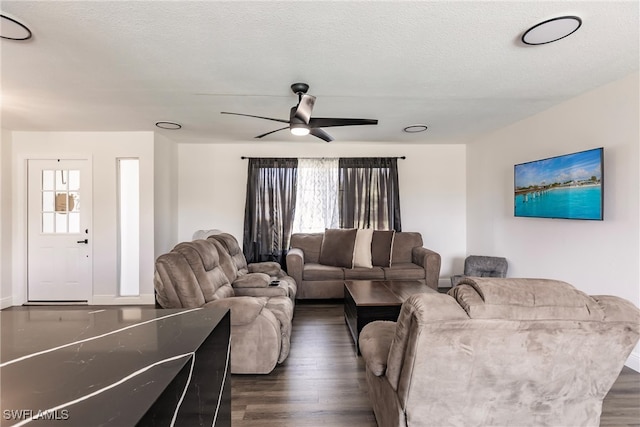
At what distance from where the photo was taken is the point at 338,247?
4.77 metres

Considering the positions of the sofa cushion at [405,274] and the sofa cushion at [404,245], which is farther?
the sofa cushion at [404,245]

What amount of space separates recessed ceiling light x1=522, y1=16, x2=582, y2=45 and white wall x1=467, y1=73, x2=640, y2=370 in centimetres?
122

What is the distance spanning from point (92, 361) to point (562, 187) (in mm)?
3905

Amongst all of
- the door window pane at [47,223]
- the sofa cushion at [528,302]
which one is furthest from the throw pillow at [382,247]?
the door window pane at [47,223]

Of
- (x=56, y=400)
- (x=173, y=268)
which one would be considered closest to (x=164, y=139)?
(x=173, y=268)

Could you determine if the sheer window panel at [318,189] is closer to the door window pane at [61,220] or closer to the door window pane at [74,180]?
the door window pane at [74,180]

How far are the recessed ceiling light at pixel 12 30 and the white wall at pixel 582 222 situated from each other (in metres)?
4.37

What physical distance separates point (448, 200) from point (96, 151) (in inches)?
218

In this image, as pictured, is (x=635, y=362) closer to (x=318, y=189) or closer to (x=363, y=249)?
(x=363, y=249)

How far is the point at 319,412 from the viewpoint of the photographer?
202 centimetres

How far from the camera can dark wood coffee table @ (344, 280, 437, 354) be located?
2.84 m

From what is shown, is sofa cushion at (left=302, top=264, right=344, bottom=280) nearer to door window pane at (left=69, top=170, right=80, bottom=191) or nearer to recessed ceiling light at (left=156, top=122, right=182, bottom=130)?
recessed ceiling light at (left=156, top=122, right=182, bottom=130)

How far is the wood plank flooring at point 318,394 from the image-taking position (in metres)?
1.95

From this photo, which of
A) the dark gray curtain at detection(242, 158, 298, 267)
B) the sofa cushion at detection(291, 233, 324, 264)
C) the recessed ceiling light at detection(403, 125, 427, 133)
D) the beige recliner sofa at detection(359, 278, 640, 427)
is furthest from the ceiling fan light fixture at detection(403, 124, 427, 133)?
the beige recliner sofa at detection(359, 278, 640, 427)
